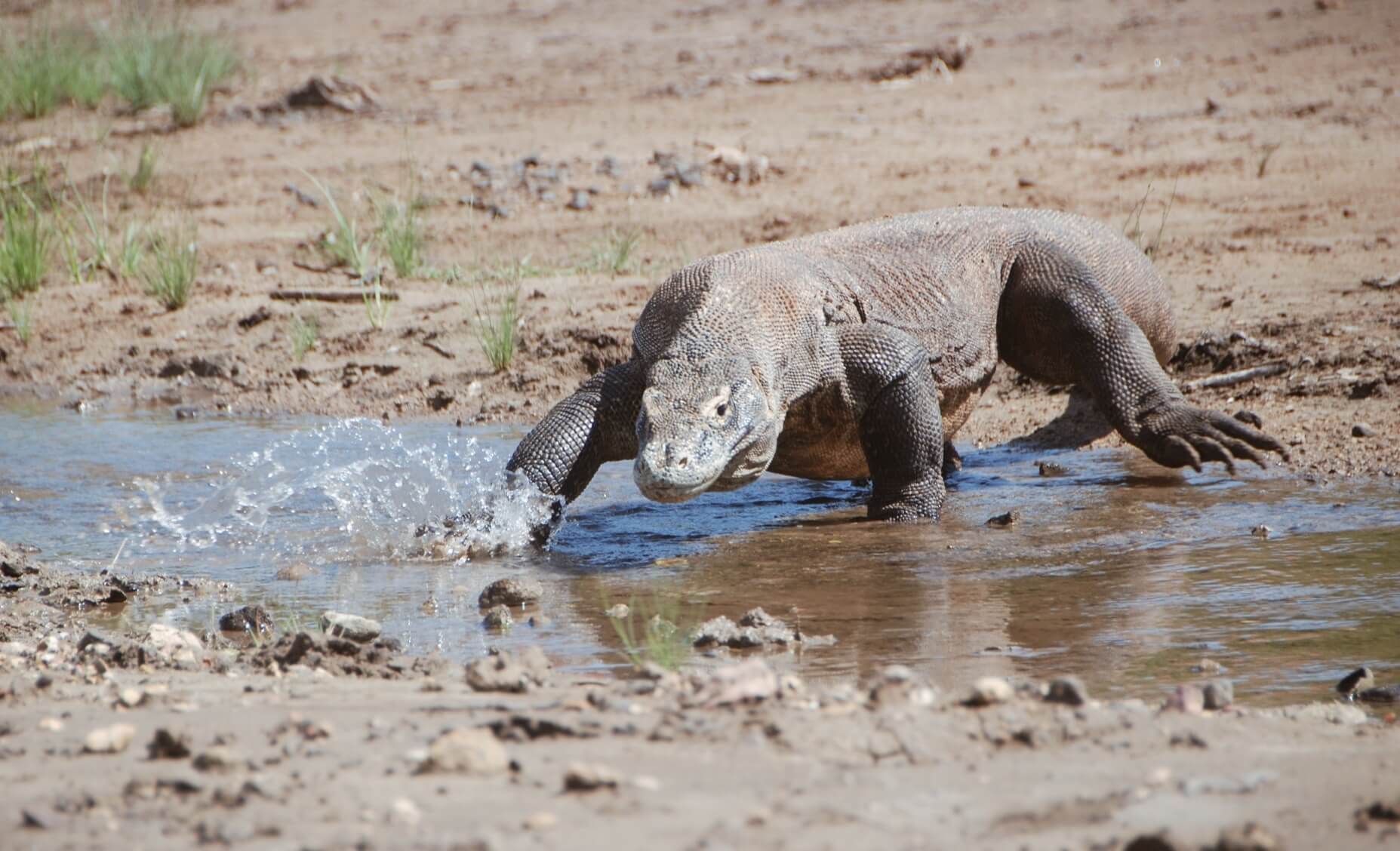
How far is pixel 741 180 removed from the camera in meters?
10.8

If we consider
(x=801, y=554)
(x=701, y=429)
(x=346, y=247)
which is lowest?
(x=801, y=554)

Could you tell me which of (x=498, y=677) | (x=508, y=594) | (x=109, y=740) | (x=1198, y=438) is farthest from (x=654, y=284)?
(x=109, y=740)

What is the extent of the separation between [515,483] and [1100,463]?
8.76 ft

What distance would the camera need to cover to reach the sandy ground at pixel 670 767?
244cm

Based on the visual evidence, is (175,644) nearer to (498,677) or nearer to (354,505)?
(498,677)

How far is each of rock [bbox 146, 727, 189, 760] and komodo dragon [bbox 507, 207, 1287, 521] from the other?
2115 mm

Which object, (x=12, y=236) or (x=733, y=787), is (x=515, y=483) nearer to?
(x=733, y=787)

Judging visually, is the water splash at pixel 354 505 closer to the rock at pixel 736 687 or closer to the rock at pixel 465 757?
the rock at pixel 736 687

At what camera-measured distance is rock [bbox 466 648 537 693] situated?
10.9 feet

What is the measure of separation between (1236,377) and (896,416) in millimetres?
2408

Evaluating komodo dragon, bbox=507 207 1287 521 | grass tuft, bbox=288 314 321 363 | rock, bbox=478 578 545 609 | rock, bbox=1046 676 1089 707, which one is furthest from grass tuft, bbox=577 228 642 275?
rock, bbox=1046 676 1089 707

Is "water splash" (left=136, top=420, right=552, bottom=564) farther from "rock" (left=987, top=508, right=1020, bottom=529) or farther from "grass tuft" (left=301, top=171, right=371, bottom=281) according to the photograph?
"grass tuft" (left=301, top=171, right=371, bottom=281)

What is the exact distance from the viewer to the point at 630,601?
4.80 metres

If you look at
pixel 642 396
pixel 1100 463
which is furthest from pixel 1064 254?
pixel 642 396
